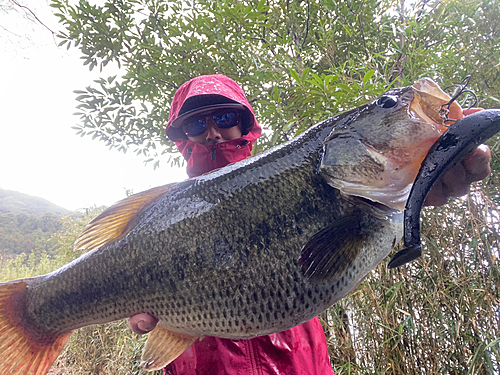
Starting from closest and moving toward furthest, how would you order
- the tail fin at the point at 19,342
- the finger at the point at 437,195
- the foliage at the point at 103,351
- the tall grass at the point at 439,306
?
the finger at the point at 437,195, the tail fin at the point at 19,342, the tall grass at the point at 439,306, the foliage at the point at 103,351

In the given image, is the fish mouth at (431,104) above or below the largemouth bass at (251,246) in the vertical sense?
above

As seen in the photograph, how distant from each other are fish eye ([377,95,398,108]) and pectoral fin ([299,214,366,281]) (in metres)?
0.45

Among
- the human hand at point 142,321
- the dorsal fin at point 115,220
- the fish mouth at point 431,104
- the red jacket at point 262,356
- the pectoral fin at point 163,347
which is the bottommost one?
the red jacket at point 262,356

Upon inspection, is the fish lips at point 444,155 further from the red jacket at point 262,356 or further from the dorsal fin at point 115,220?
the dorsal fin at point 115,220

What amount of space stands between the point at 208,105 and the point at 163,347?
Result: 4.49ft

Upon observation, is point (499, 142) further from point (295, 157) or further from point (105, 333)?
point (105, 333)

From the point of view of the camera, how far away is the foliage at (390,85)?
1955 mm

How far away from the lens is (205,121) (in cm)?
176

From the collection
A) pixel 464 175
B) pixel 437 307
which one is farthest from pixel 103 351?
pixel 464 175

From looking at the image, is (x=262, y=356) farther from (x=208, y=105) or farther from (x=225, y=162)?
(x=208, y=105)

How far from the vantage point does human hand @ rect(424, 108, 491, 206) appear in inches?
34.8

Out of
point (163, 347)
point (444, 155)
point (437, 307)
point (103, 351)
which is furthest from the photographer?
point (103, 351)

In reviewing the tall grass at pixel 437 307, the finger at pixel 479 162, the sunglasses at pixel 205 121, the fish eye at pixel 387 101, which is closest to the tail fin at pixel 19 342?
the sunglasses at pixel 205 121

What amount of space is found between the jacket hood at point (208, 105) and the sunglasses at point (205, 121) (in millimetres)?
64
